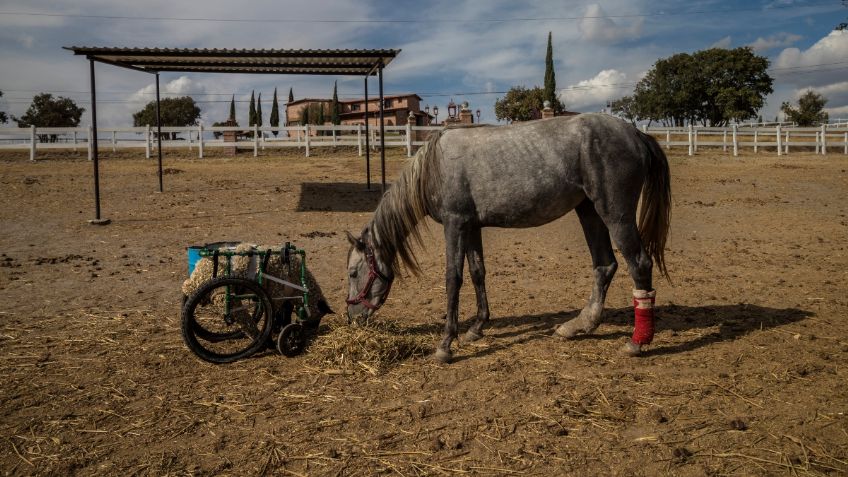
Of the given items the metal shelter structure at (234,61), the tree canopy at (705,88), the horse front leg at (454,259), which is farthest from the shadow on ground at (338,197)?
the tree canopy at (705,88)

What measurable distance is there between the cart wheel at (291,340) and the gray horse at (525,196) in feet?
2.12

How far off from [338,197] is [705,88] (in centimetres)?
5612

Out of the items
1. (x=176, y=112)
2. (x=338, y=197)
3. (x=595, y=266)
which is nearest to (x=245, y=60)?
(x=338, y=197)

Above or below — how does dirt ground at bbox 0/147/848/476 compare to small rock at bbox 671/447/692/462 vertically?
above

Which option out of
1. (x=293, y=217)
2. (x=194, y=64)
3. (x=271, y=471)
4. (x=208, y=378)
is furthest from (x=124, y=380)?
(x=194, y=64)

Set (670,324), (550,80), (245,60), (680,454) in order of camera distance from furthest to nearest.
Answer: (550,80) < (245,60) < (670,324) < (680,454)

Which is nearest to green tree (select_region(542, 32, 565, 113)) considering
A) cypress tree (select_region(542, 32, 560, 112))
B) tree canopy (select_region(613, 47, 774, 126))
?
cypress tree (select_region(542, 32, 560, 112))

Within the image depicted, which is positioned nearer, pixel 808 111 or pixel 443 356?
pixel 443 356

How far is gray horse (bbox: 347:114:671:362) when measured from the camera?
494 cm

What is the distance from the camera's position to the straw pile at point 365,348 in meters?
4.71

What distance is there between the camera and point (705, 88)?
192 ft

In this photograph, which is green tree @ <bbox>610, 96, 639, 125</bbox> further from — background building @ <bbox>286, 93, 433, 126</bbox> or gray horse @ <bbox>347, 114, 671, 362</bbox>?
gray horse @ <bbox>347, 114, 671, 362</bbox>

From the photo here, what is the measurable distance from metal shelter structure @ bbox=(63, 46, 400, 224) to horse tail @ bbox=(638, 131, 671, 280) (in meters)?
7.52

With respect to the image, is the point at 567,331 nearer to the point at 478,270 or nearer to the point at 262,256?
the point at 478,270
